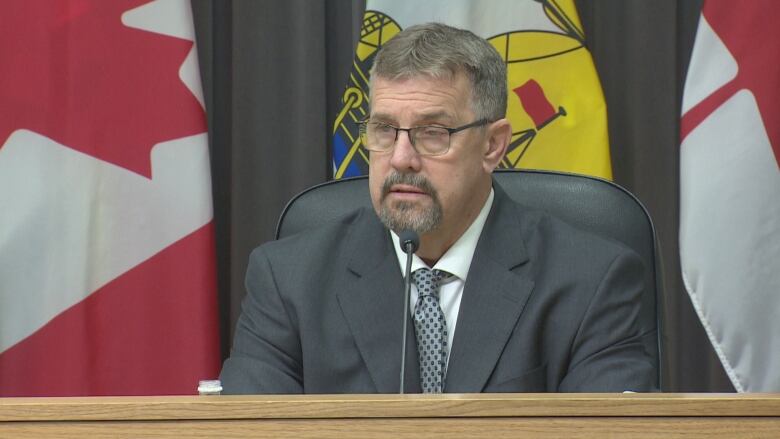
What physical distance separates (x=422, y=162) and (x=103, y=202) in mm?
1077

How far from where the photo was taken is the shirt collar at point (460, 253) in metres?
1.97

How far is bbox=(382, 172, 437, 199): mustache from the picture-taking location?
1906 mm

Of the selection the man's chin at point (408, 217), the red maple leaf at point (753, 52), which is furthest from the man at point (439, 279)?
the red maple leaf at point (753, 52)

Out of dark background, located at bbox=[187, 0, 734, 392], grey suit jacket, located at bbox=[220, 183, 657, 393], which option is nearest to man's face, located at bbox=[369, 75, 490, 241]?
grey suit jacket, located at bbox=[220, 183, 657, 393]

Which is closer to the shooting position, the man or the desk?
the desk

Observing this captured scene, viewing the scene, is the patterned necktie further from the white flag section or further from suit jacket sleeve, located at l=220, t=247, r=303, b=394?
the white flag section

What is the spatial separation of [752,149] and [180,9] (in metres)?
1.53

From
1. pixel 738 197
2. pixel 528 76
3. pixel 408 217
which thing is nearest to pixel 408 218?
pixel 408 217

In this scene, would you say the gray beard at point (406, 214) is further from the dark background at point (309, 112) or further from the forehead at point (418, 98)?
the dark background at point (309, 112)

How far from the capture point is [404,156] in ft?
6.24

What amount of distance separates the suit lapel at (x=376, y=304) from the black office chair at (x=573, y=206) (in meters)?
0.10

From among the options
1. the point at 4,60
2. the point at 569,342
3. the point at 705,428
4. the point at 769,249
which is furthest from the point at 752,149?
the point at 4,60

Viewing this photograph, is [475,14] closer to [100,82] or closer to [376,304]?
[100,82]

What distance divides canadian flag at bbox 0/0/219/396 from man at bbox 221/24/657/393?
0.72 m
